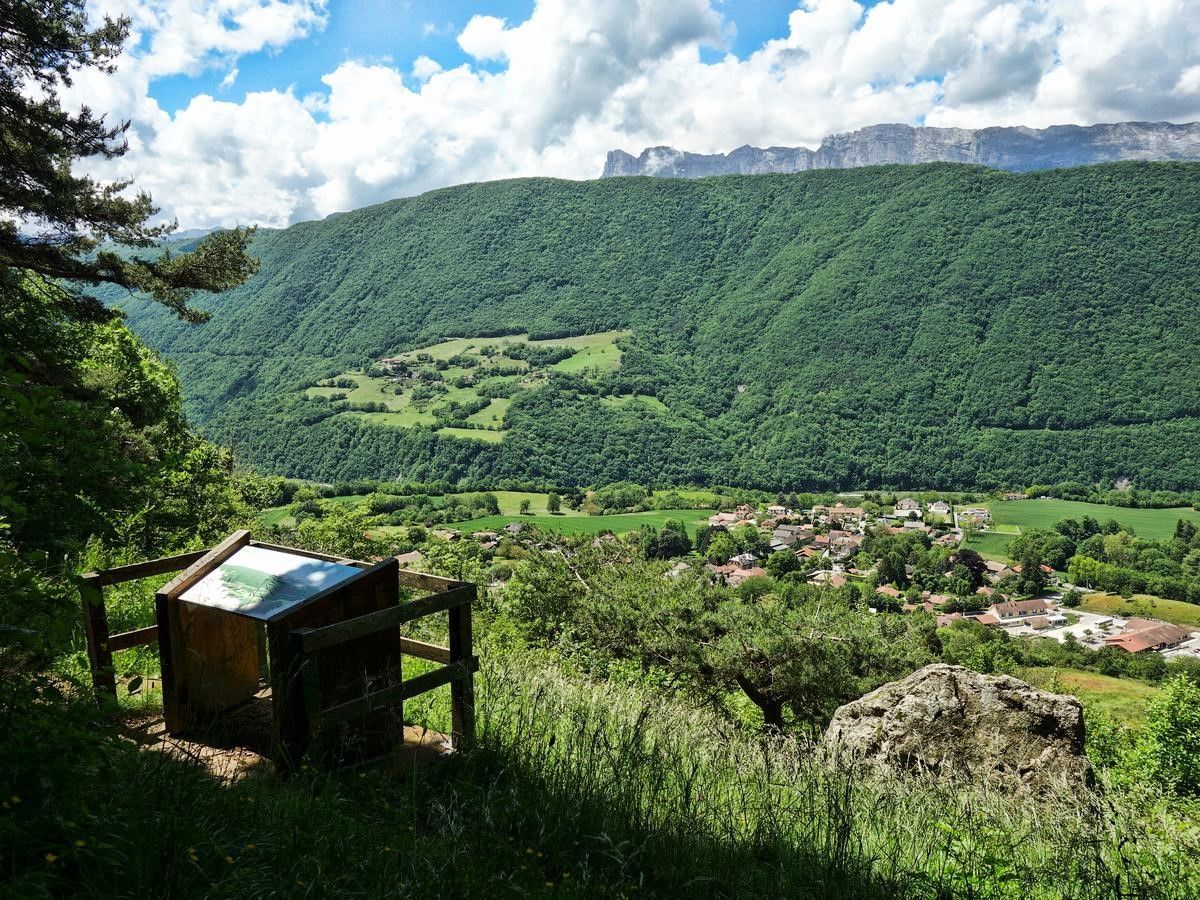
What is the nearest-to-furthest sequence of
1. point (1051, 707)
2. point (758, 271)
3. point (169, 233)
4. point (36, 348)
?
point (1051, 707) < point (36, 348) < point (169, 233) < point (758, 271)

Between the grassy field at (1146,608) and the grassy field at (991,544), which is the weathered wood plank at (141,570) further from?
the grassy field at (991,544)

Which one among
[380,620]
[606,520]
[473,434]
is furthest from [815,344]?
[380,620]

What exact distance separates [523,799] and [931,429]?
133 m

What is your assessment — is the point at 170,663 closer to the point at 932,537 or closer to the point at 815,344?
the point at 932,537

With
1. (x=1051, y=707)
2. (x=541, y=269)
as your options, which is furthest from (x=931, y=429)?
(x=1051, y=707)

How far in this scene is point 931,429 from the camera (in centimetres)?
12525

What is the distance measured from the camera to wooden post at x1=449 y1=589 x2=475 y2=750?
4519 millimetres

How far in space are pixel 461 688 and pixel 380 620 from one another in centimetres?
66

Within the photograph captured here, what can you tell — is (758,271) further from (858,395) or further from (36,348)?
(36,348)

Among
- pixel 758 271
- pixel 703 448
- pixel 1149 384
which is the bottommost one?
pixel 703 448

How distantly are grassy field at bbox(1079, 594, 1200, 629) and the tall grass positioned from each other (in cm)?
6574

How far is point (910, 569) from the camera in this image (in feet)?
221

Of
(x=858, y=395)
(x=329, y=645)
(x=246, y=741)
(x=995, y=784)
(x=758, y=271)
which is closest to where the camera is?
(x=329, y=645)

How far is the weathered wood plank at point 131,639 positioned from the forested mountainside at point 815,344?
294 ft
